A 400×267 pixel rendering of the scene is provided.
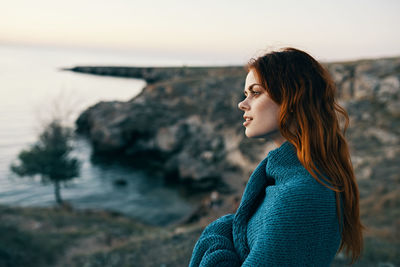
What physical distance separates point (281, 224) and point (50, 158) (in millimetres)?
24313

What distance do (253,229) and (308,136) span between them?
58 centimetres

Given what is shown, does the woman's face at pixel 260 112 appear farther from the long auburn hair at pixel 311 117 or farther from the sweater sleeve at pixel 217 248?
the sweater sleeve at pixel 217 248

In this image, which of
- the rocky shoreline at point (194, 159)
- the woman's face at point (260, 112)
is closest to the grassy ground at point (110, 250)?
the rocky shoreline at point (194, 159)

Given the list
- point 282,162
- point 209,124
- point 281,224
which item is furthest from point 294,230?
point 209,124

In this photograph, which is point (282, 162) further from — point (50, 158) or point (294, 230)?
point (50, 158)

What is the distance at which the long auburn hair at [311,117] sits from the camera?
1.52 meters

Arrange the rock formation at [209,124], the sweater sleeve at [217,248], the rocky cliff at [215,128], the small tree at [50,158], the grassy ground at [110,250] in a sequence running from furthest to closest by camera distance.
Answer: the rock formation at [209,124] → the rocky cliff at [215,128] → the small tree at [50,158] → the grassy ground at [110,250] → the sweater sleeve at [217,248]

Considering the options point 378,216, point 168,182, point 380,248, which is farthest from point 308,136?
point 168,182

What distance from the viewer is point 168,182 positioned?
93.9 feet

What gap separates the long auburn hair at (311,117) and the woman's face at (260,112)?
0.04 meters

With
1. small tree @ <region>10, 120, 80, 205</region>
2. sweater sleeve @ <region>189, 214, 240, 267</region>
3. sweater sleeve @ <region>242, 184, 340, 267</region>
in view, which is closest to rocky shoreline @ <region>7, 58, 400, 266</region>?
small tree @ <region>10, 120, 80, 205</region>

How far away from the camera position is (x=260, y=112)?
5.32 feet

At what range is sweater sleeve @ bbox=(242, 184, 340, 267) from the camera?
133 cm

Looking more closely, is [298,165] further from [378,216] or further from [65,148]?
[65,148]
